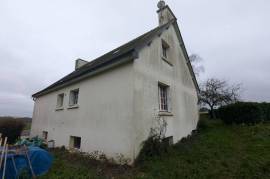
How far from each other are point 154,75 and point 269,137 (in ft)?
25.9

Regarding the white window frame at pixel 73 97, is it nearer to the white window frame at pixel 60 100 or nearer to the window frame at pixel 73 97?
the window frame at pixel 73 97

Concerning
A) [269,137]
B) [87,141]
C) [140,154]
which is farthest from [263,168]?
[87,141]

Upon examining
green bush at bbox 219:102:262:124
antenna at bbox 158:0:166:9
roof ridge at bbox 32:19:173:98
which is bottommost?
green bush at bbox 219:102:262:124

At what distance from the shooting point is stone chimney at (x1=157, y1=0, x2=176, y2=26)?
1118 centimetres

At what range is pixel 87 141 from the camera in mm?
7551

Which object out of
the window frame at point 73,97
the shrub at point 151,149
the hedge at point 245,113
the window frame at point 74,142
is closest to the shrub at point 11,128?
the window frame at point 73,97

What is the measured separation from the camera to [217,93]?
22641 millimetres

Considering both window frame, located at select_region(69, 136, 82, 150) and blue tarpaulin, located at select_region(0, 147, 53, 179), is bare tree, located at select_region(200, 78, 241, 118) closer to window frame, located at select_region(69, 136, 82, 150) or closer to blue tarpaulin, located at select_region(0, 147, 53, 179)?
window frame, located at select_region(69, 136, 82, 150)

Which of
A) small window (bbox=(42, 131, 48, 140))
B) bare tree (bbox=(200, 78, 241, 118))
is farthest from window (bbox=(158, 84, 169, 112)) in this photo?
bare tree (bbox=(200, 78, 241, 118))

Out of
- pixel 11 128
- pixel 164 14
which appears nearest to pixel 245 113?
pixel 164 14

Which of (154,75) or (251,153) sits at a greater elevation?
(154,75)

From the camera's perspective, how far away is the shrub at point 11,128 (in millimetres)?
13659

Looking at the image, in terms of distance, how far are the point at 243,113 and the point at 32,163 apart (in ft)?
50.7

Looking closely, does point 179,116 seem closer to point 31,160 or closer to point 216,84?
point 31,160
